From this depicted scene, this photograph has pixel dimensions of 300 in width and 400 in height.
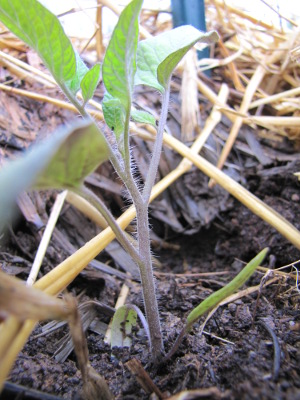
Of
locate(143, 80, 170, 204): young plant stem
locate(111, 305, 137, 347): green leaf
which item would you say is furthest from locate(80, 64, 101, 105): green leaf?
locate(111, 305, 137, 347): green leaf

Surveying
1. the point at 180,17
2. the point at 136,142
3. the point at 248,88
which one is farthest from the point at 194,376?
the point at 180,17

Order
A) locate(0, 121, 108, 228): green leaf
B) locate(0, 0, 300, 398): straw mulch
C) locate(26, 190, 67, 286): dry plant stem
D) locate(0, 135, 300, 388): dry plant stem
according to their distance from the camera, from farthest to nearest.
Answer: locate(0, 0, 300, 398): straw mulch → locate(26, 190, 67, 286): dry plant stem → locate(0, 135, 300, 388): dry plant stem → locate(0, 121, 108, 228): green leaf

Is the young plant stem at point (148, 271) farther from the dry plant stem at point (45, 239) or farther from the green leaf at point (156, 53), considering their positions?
the dry plant stem at point (45, 239)

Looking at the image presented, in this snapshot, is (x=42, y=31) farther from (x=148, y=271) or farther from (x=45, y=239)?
(x=45, y=239)

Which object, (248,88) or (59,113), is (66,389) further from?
(248,88)

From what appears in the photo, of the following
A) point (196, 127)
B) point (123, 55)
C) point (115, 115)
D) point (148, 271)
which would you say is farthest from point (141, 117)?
point (196, 127)

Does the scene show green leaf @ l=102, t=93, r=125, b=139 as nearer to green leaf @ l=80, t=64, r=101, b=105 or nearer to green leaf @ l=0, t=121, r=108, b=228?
green leaf @ l=80, t=64, r=101, b=105

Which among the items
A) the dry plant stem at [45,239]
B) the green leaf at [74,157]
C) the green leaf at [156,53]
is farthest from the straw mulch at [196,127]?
the green leaf at [74,157]
